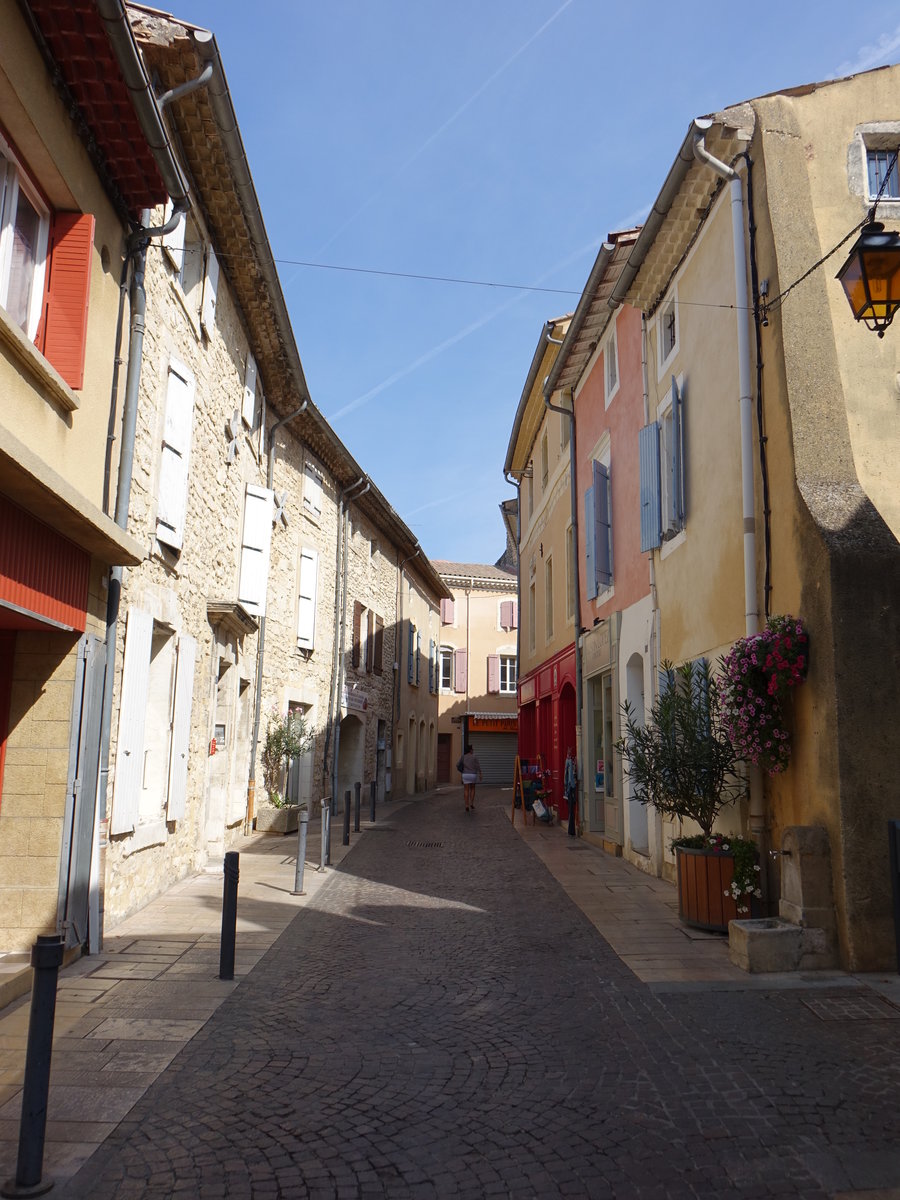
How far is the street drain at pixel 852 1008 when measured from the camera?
4.96 metres

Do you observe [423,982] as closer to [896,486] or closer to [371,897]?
[371,897]

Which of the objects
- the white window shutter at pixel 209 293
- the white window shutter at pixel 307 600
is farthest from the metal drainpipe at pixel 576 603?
the white window shutter at pixel 209 293

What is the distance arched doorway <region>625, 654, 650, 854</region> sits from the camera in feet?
36.8

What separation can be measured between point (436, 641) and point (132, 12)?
26282 millimetres

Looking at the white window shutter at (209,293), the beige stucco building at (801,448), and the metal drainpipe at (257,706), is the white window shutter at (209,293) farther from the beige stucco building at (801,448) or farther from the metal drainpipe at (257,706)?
the beige stucco building at (801,448)

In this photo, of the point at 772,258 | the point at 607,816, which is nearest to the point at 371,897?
the point at 607,816

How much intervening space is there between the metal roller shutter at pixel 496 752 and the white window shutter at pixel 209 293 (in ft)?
93.9

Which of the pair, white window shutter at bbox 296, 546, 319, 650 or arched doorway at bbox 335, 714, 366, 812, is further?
arched doorway at bbox 335, 714, 366, 812

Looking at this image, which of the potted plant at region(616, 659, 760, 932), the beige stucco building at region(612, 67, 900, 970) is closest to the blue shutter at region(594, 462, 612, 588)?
the beige stucco building at region(612, 67, 900, 970)

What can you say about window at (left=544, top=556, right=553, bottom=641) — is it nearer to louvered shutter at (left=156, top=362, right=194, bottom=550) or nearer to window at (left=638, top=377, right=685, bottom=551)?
window at (left=638, top=377, right=685, bottom=551)

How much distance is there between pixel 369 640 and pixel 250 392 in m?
9.89

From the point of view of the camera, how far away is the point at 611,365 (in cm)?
1313

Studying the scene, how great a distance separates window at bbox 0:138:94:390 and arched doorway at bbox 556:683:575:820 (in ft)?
37.6

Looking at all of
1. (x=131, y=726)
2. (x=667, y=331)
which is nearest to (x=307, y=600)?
(x=667, y=331)
